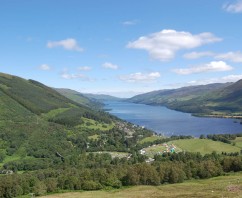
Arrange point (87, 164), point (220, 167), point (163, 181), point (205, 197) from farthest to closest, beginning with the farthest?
point (87, 164), point (220, 167), point (163, 181), point (205, 197)

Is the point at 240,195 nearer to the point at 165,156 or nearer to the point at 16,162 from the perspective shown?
the point at 165,156

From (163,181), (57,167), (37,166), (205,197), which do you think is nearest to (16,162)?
(37,166)

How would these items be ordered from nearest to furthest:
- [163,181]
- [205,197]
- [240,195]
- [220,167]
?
1. [240,195]
2. [205,197]
3. [163,181]
4. [220,167]

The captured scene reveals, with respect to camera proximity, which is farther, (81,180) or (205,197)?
(81,180)

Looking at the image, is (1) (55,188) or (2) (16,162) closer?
(1) (55,188)

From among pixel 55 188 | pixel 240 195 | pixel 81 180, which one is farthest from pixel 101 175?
pixel 240 195

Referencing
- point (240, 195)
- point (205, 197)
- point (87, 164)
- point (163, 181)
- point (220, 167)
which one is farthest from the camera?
point (87, 164)

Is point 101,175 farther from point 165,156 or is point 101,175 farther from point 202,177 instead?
point 165,156

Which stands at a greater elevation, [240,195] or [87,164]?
[240,195]

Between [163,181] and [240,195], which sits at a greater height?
[240,195]
